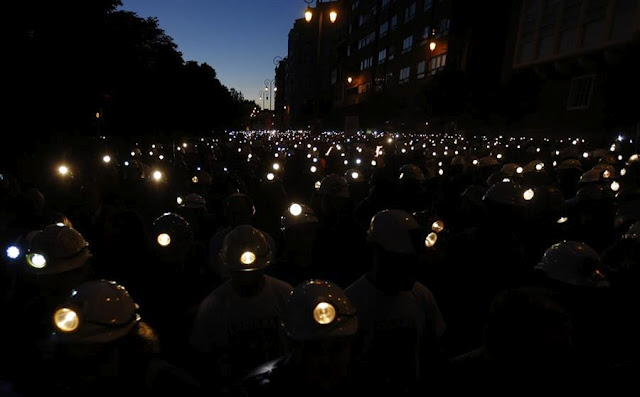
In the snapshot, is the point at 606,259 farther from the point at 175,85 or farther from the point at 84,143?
the point at 175,85

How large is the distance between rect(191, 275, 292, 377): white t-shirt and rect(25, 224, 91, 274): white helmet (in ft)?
3.81

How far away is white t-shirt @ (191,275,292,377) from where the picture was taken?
2.99m

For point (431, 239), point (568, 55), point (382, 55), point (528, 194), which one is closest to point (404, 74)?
point (382, 55)

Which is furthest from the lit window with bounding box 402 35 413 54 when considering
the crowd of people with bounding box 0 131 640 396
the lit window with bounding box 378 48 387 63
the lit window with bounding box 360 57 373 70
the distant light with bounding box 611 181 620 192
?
the crowd of people with bounding box 0 131 640 396

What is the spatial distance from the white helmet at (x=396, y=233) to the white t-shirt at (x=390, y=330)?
0.32m

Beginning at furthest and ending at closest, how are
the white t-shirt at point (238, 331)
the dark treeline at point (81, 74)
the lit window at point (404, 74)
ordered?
the lit window at point (404, 74) → the dark treeline at point (81, 74) → the white t-shirt at point (238, 331)

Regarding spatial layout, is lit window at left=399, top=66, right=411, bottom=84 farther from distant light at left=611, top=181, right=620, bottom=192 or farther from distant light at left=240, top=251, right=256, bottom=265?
distant light at left=240, top=251, right=256, bottom=265

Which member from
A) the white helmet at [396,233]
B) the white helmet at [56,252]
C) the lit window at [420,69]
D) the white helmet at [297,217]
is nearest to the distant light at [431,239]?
the white helmet at [297,217]

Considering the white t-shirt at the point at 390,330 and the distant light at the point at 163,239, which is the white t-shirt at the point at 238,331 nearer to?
the white t-shirt at the point at 390,330

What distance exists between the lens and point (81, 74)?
21.5m

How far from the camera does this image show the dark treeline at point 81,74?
18200 mm

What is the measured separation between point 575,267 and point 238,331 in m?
2.60

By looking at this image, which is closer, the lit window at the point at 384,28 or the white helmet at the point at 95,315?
the white helmet at the point at 95,315

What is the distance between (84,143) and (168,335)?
2497 centimetres
